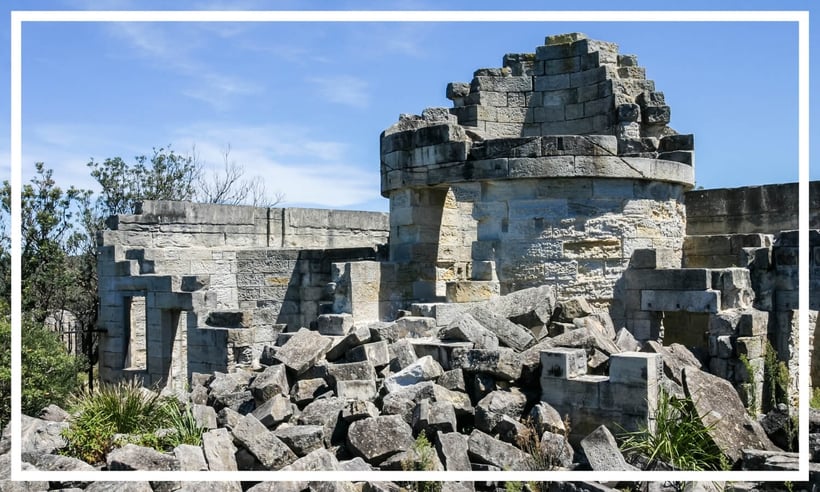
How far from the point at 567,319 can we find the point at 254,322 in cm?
482

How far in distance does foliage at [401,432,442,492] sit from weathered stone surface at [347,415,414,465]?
0.15 meters

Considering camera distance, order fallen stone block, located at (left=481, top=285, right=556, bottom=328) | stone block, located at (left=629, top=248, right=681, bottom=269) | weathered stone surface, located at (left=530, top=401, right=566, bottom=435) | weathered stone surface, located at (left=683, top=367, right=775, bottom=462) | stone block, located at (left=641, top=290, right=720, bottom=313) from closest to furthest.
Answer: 1. weathered stone surface, located at (left=683, top=367, right=775, bottom=462)
2. weathered stone surface, located at (left=530, top=401, right=566, bottom=435)
3. fallen stone block, located at (left=481, top=285, right=556, bottom=328)
4. stone block, located at (left=641, top=290, right=720, bottom=313)
5. stone block, located at (left=629, top=248, right=681, bottom=269)

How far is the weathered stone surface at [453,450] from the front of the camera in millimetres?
6809

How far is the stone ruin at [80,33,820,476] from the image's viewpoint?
8.16 metres

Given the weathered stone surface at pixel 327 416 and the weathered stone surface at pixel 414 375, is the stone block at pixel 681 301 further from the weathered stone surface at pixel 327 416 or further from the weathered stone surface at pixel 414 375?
the weathered stone surface at pixel 327 416

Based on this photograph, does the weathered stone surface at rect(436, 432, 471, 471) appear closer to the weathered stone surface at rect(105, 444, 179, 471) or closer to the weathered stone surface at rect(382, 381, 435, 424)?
the weathered stone surface at rect(382, 381, 435, 424)

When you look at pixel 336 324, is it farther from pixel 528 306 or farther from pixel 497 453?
pixel 497 453

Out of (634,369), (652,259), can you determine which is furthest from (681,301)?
(634,369)

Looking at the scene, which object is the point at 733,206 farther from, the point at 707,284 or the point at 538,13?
the point at 538,13

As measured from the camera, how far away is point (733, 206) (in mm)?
13047

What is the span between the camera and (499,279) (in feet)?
37.4

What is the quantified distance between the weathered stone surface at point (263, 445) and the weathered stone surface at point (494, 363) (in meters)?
2.07

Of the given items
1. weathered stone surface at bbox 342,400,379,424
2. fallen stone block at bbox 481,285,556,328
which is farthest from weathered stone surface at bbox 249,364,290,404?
fallen stone block at bbox 481,285,556,328

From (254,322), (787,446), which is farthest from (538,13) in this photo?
(254,322)
